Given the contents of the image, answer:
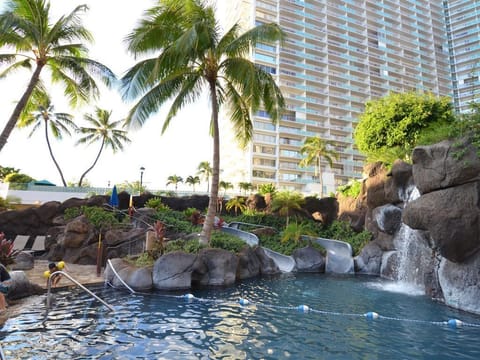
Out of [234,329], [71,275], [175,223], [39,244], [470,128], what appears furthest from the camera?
[175,223]

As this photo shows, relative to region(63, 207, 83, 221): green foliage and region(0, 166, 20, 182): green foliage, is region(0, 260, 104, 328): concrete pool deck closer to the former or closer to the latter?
region(63, 207, 83, 221): green foliage

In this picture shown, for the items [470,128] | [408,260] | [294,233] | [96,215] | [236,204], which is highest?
[470,128]

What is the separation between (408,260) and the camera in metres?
12.7

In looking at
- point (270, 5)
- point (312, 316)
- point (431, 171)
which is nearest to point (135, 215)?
point (312, 316)

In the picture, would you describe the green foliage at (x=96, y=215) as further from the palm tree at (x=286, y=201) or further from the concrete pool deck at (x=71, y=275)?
the palm tree at (x=286, y=201)

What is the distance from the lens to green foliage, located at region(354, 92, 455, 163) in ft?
59.3

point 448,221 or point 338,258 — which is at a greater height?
point 448,221

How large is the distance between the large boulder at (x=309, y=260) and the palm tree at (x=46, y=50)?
46.1 feet

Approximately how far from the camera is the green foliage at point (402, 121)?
18080 millimetres

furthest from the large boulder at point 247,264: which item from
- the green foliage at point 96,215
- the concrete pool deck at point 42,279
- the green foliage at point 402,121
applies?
the green foliage at point 402,121

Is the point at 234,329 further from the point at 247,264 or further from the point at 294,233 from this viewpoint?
the point at 294,233

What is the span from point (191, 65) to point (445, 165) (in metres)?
10.9

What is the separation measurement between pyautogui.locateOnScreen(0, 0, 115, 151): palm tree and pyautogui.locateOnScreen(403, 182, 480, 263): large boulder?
1584 cm

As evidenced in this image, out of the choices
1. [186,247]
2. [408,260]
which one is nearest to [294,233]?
[408,260]
